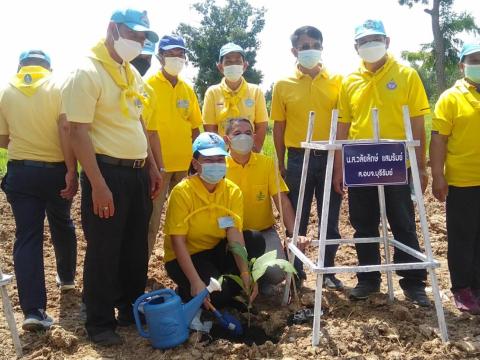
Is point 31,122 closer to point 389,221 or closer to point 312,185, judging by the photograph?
point 312,185

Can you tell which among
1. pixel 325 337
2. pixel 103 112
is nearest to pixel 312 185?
pixel 325 337

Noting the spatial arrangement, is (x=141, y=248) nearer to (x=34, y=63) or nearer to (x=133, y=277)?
(x=133, y=277)

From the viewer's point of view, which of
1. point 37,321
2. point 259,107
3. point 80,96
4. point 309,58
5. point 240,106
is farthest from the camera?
point 259,107

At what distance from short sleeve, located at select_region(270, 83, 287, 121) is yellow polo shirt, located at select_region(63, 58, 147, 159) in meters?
1.39

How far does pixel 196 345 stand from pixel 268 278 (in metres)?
1.11

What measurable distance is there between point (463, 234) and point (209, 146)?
6.74 feet

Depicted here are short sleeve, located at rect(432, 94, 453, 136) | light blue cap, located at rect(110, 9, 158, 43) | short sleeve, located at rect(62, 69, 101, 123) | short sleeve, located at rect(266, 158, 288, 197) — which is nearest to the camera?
short sleeve, located at rect(62, 69, 101, 123)

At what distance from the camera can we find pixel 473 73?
360cm

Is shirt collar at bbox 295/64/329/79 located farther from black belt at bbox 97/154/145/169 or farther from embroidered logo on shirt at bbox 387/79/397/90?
black belt at bbox 97/154/145/169

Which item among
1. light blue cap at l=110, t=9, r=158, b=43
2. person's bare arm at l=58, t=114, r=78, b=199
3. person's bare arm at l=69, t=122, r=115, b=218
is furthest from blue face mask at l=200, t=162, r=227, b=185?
light blue cap at l=110, t=9, r=158, b=43

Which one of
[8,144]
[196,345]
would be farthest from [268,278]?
[8,144]

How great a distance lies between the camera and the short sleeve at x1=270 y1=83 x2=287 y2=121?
4320 millimetres

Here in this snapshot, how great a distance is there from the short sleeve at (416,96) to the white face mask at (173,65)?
2.12 metres

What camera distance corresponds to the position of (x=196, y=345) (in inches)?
124
